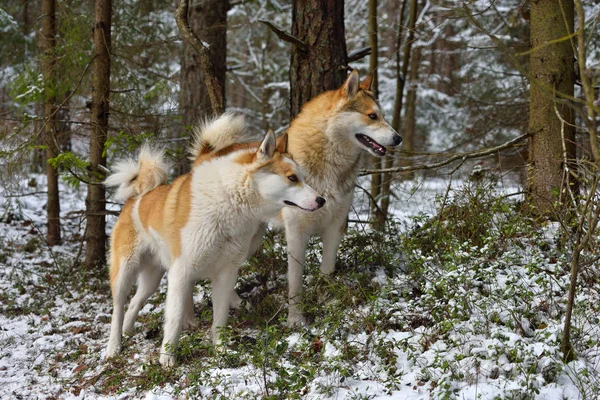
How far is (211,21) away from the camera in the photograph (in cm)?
938

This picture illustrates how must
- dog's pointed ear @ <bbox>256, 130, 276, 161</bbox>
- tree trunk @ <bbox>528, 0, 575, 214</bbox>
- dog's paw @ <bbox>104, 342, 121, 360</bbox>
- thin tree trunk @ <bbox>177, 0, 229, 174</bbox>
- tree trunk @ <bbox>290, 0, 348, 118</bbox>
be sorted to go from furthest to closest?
1. thin tree trunk @ <bbox>177, 0, 229, 174</bbox>
2. tree trunk @ <bbox>290, 0, 348, 118</bbox>
3. tree trunk @ <bbox>528, 0, 575, 214</bbox>
4. dog's paw @ <bbox>104, 342, 121, 360</bbox>
5. dog's pointed ear @ <bbox>256, 130, 276, 161</bbox>

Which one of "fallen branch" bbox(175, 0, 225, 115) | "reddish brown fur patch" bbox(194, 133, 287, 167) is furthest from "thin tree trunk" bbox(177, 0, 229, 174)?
"reddish brown fur patch" bbox(194, 133, 287, 167)

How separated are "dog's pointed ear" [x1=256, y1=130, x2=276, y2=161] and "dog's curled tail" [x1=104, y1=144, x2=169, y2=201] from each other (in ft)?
5.13

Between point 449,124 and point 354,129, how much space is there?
13.4 m

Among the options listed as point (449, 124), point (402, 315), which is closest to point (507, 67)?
point (449, 124)

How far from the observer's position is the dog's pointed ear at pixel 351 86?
5168 millimetres

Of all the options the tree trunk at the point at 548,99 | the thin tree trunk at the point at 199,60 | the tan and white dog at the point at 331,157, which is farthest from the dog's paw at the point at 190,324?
the thin tree trunk at the point at 199,60

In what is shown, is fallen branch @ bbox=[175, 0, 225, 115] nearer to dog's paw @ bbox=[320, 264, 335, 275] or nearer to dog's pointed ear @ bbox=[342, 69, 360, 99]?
dog's pointed ear @ bbox=[342, 69, 360, 99]

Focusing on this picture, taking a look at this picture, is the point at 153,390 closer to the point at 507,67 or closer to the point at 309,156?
the point at 309,156

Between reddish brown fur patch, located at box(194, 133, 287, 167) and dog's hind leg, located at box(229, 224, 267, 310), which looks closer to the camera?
reddish brown fur patch, located at box(194, 133, 287, 167)

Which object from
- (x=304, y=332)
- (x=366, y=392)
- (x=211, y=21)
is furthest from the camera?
(x=211, y=21)

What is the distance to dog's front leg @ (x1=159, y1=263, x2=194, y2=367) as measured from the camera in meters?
4.72

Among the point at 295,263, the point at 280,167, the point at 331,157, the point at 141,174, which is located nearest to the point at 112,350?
the point at 141,174

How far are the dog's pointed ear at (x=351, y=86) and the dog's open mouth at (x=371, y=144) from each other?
0.37 m
